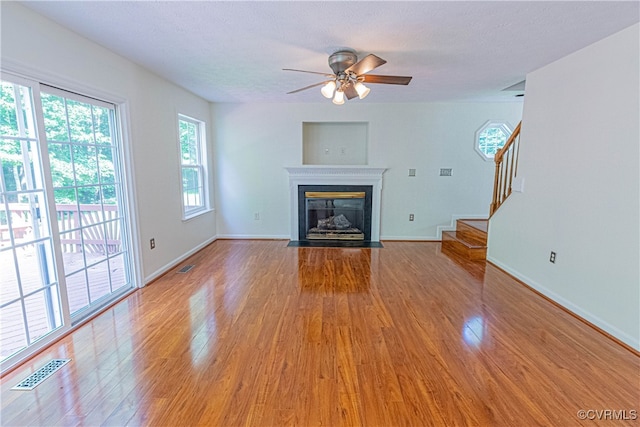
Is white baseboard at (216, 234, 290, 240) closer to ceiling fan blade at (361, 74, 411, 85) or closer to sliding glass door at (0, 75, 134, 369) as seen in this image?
sliding glass door at (0, 75, 134, 369)

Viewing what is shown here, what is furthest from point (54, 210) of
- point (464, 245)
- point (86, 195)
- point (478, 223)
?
point (478, 223)

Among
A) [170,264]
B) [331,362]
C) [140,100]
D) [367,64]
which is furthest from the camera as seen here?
[170,264]

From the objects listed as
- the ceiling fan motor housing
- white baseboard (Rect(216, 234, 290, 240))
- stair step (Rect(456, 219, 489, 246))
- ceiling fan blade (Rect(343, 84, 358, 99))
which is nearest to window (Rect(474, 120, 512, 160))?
stair step (Rect(456, 219, 489, 246))

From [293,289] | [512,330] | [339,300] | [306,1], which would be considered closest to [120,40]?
[306,1]

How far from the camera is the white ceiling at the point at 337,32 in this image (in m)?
1.88

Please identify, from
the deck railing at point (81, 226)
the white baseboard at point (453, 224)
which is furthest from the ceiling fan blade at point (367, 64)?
the white baseboard at point (453, 224)

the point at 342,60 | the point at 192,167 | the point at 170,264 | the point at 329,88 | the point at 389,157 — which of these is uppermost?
the point at 342,60

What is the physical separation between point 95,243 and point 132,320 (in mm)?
769

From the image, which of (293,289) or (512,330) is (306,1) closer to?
(293,289)

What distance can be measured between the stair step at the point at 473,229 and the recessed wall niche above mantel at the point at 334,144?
1.88 m

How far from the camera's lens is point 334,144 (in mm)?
5199

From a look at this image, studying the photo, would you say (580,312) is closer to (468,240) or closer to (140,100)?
(468,240)

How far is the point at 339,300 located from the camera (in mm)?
2840

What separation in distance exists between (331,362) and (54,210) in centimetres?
224
